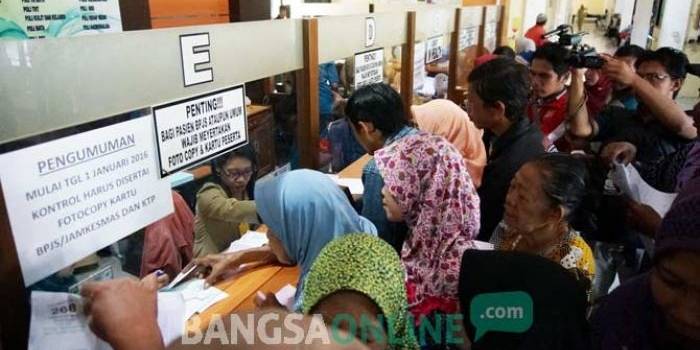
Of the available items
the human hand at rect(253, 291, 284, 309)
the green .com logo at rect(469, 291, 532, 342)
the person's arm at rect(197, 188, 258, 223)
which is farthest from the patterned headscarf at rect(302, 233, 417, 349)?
the person's arm at rect(197, 188, 258, 223)

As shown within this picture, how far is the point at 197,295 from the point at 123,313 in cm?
45

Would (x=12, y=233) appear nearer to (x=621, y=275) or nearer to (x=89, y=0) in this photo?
(x=621, y=275)

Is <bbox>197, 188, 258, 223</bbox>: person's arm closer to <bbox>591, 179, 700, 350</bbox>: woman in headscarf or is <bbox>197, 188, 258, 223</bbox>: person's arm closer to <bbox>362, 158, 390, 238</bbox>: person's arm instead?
<bbox>362, 158, 390, 238</bbox>: person's arm

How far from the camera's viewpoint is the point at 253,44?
4.90 ft

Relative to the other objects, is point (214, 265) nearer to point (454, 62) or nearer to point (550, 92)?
point (550, 92)

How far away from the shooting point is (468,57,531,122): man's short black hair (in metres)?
1.82

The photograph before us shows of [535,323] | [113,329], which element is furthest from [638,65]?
[113,329]

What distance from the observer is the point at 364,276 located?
37.9 inches

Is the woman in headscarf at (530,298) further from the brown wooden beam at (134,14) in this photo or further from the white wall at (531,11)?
the white wall at (531,11)

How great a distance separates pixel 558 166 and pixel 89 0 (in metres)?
2.48

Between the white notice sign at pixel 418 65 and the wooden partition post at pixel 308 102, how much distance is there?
3.47 ft

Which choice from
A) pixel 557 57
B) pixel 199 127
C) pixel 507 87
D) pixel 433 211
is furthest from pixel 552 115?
pixel 199 127

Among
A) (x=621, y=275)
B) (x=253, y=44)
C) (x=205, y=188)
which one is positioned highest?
(x=253, y=44)

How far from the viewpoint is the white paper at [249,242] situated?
1.70 meters
